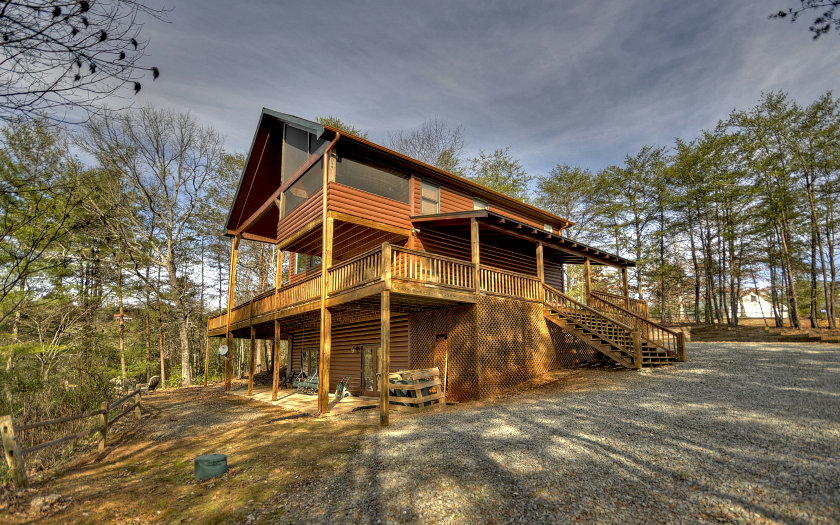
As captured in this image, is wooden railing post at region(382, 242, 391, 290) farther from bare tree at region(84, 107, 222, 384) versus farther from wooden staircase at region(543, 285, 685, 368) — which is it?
bare tree at region(84, 107, 222, 384)

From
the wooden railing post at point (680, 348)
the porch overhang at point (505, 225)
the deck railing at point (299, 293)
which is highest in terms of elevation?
the porch overhang at point (505, 225)

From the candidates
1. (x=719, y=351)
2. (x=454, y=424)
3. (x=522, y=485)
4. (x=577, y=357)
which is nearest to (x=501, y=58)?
(x=577, y=357)

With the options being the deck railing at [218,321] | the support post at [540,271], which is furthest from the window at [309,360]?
the support post at [540,271]

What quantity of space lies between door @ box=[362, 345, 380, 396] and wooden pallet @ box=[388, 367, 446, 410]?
3862 mm

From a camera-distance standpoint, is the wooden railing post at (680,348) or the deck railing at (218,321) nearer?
the wooden railing post at (680,348)

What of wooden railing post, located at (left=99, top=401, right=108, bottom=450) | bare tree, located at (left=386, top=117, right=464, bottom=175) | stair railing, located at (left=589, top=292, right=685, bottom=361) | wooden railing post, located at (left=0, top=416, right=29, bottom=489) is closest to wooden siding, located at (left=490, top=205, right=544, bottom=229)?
stair railing, located at (left=589, top=292, right=685, bottom=361)

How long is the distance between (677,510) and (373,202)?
1126 centimetres

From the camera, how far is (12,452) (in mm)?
5824

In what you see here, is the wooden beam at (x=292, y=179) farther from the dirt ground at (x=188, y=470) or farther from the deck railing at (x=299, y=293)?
the dirt ground at (x=188, y=470)

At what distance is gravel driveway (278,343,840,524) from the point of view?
4367 mm

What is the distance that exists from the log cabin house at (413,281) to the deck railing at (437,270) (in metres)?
0.04

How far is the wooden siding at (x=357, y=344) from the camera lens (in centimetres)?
1420

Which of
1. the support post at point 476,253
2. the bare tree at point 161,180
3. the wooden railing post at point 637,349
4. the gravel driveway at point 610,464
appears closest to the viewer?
the gravel driveway at point 610,464

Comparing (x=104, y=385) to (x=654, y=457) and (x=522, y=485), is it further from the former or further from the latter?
(x=654, y=457)
